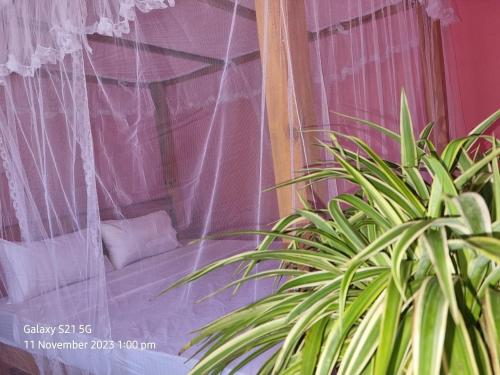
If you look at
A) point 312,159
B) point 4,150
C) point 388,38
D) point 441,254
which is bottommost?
point 441,254

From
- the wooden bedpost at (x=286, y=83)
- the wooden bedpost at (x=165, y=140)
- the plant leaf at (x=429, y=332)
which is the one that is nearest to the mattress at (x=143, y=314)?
the wooden bedpost at (x=165, y=140)

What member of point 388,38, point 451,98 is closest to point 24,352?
point 388,38

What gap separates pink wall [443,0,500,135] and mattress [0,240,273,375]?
8.93 feet

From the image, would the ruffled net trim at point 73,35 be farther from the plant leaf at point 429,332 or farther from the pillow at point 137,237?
the plant leaf at point 429,332

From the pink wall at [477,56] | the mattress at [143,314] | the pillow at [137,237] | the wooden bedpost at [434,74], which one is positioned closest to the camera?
the mattress at [143,314]

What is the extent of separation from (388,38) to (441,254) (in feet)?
6.65

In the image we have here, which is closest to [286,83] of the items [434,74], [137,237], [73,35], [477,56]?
[73,35]

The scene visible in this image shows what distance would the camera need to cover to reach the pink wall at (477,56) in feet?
11.8

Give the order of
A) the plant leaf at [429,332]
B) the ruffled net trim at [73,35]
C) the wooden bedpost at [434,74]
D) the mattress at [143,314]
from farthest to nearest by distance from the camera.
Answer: the wooden bedpost at [434,74], the mattress at [143,314], the ruffled net trim at [73,35], the plant leaf at [429,332]

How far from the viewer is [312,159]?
1418 millimetres

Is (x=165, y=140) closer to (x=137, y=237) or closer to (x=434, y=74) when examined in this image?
(x=137, y=237)

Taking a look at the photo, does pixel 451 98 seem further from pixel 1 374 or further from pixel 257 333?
pixel 1 374

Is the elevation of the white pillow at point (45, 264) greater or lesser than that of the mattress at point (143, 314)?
greater

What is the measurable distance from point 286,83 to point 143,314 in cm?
115
